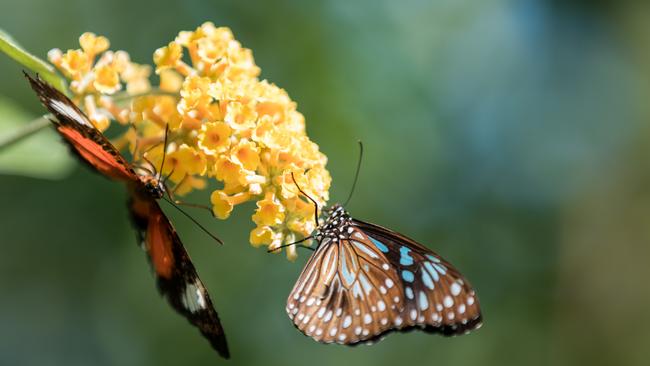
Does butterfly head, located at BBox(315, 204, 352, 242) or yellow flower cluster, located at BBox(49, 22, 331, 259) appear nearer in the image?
yellow flower cluster, located at BBox(49, 22, 331, 259)

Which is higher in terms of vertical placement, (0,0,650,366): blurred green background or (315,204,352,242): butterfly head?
(0,0,650,366): blurred green background

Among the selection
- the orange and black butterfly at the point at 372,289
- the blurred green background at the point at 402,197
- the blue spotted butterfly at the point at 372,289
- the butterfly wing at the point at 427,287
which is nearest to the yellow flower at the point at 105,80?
the orange and black butterfly at the point at 372,289

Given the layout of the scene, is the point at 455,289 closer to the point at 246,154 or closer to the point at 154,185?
the point at 246,154

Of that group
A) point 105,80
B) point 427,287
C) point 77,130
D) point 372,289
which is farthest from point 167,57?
point 427,287

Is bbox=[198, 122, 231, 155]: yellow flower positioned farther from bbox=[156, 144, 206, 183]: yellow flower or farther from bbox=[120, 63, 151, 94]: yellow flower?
bbox=[120, 63, 151, 94]: yellow flower

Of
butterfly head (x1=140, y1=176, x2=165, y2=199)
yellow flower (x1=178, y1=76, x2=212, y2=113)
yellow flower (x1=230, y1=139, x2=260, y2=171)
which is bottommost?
butterfly head (x1=140, y1=176, x2=165, y2=199)

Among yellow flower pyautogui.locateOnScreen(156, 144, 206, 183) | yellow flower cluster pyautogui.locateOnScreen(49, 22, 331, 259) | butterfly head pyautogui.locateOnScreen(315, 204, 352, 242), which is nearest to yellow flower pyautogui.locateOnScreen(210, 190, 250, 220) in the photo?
yellow flower cluster pyautogui.locateOnScreen(49, 22, 331, 259)
